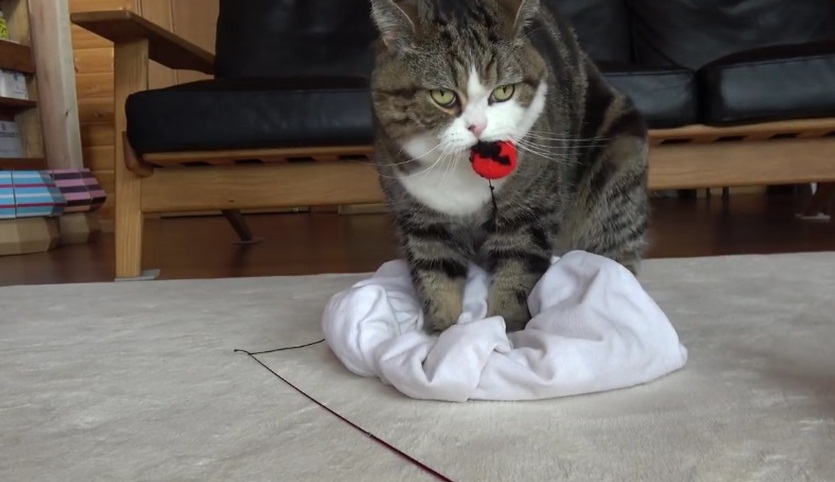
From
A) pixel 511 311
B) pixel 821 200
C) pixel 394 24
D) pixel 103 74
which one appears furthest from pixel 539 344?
pixel 103 74

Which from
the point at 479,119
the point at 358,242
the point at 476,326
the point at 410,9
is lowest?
the point at 358,242

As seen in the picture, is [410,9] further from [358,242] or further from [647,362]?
[358,242]

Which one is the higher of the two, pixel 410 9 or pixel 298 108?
pixel 410 9

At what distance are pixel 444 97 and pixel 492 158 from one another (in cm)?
11

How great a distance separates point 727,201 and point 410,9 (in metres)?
3.25

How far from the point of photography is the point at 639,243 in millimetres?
1271

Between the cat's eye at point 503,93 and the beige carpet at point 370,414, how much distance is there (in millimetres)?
412

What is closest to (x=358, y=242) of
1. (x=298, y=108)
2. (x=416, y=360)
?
(x=298, y=108)

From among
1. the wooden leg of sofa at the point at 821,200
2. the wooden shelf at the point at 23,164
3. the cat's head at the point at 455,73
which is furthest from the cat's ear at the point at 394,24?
the wooden shelf at the point at 23,164

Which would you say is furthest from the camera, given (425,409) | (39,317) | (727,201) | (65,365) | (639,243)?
(727,201)

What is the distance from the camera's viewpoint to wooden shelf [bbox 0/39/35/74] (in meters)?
3.09

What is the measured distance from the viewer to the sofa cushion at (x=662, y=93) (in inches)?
72.4

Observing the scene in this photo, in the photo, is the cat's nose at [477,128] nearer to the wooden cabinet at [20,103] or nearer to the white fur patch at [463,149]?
the white fur patch at [463,149]

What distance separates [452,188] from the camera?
103 centimetres
